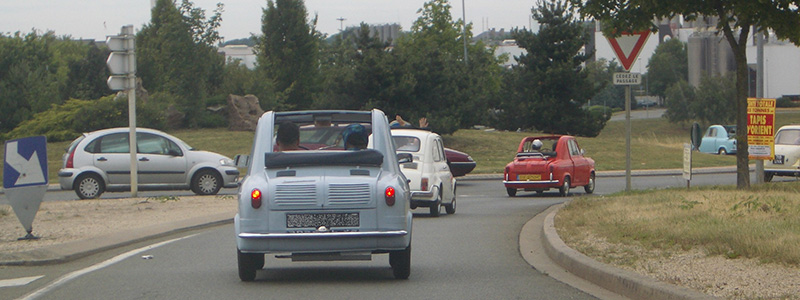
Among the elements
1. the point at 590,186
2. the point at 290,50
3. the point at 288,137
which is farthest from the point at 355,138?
the point at 290,50

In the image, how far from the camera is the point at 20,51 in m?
63.8

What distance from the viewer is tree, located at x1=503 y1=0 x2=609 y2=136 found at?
55.3 m

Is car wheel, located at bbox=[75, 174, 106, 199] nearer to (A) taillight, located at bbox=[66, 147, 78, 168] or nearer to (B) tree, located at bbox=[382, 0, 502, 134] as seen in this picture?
(A) taillight, located at bbox=[66, 147, 78, 168]

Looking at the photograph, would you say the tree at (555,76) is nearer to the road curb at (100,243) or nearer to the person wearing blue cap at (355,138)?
the road curb at (100,243)

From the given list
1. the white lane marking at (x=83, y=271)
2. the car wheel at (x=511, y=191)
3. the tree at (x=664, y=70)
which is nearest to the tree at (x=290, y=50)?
the car wheel at (x=511, y=191)

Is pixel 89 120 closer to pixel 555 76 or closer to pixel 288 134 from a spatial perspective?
pixel 555 76

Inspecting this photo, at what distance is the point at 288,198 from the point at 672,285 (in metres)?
3.18

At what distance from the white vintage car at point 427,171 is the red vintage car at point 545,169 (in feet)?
17.0

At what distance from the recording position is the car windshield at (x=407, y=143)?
17058mm

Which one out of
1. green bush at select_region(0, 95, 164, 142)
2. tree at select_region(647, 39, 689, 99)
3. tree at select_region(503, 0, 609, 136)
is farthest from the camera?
tree at select_region(647, 39, 689, 99)

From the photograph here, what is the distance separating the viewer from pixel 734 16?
17609 mm

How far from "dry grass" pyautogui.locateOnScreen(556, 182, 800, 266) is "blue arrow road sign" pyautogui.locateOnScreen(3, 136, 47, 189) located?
661 centimetres

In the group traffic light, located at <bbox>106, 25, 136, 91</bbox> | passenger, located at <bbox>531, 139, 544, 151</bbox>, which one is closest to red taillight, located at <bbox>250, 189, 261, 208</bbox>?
traffic light, located at <bbox>106, 25, 136, 91</bbox>

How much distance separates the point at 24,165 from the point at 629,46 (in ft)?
34.1
